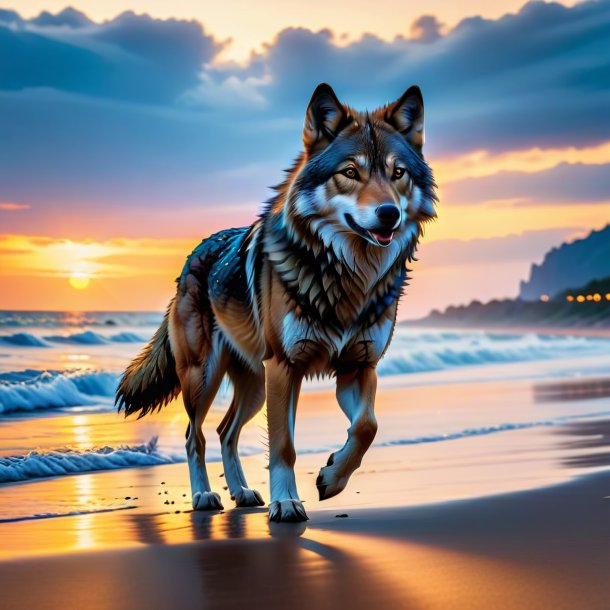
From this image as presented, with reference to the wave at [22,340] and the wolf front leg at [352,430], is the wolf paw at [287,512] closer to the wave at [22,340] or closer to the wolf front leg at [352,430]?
the wolf front leg at [352,430]

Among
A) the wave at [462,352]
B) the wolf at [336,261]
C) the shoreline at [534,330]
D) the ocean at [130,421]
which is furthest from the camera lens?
the shoreline at [534,330]

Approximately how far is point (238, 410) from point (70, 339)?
75.2 ft

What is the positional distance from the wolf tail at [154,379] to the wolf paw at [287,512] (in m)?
2.34

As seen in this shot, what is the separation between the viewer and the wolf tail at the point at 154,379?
7.63m

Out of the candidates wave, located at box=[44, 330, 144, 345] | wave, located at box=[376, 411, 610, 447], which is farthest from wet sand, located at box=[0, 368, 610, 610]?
wave, located at box=[44, 330, 144, 345]

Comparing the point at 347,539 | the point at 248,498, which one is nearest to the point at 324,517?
the point at 347,539

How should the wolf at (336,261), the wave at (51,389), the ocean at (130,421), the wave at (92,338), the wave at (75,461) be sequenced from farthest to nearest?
the wave at (92,338) < the wave at (51,389) < the ocean at (130,421) < the wave at (75,461) < the wolf at (336,261)

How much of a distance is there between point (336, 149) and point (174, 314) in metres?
2.43

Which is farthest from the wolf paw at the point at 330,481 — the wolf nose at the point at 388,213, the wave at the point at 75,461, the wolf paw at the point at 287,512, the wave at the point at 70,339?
the wave at the point at 70,339

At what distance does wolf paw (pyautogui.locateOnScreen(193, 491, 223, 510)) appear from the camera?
6.54m

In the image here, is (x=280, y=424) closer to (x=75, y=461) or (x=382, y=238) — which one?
A: (x=382, y=238)

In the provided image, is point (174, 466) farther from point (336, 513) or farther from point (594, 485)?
point (594, 485)

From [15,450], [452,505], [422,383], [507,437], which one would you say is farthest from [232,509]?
[422,383]

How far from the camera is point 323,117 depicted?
5551mm
